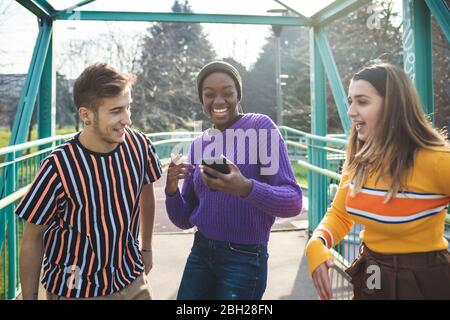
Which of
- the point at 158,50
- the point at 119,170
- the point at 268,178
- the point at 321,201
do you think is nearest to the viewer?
the point at 119,170

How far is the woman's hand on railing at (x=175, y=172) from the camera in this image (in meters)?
1.87

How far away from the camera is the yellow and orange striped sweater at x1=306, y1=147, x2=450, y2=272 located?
1360 millimetres

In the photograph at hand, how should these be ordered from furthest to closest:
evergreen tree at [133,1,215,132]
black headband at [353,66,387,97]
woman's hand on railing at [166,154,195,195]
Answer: evergreen tree at [133,1,215,132] → woman's hand on railing at [166,154,195,195] → black headband at [353,66,387,97]

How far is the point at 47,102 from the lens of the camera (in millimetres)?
4473

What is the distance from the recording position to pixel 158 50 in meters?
24.9

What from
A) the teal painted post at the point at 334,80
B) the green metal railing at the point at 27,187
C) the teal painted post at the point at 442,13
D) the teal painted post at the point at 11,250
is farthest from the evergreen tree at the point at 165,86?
the teal painted post at the point at 442,13

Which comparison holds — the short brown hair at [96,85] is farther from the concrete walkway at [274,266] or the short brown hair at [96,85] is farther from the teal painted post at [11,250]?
the concrete walkway at [274,266]

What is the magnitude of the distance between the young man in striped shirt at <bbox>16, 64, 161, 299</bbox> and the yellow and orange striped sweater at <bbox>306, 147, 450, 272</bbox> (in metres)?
0.68

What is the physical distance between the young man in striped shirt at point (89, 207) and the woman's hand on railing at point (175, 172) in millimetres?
212

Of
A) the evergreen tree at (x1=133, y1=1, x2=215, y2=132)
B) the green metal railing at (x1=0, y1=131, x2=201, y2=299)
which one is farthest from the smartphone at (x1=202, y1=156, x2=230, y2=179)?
the evergreen tree at (x1=133, y1=1, x2=215, y2=132)

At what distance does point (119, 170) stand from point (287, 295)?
2.29 m

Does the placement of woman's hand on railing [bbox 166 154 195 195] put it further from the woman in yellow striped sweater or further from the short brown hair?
the woman in yellow striped sweater
